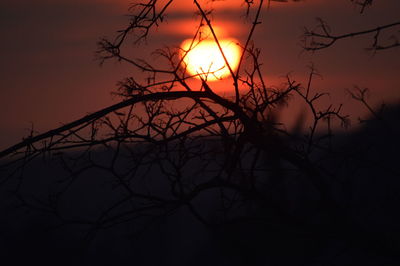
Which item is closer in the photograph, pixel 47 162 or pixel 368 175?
pixel 47 162

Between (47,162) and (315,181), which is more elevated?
(47,162)

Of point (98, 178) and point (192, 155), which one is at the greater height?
point (98, 178)

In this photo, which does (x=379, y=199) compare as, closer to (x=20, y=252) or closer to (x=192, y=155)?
(x=192, y=155)

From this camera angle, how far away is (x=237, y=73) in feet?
20.3

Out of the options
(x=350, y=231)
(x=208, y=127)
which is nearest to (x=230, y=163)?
(x=208, y=127)

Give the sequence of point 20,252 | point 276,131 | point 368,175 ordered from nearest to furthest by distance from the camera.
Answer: point 276,131 → point 368,175 → point 20,252

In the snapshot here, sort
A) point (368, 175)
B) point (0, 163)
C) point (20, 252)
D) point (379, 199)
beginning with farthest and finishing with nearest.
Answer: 1. point (20, 252)
2. point (368, 175)
3. point (379, 199)
4. point (0, 163)

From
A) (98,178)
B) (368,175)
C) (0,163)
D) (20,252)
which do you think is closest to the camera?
(0,163)

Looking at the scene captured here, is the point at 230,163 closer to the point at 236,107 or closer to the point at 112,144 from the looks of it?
the point at 236,107

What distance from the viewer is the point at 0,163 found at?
5.96 m

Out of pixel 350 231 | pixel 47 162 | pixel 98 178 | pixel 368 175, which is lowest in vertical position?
pixel 350 231

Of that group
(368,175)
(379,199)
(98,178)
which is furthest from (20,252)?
(379,199)

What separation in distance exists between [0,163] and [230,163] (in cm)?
207

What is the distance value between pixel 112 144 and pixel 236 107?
1183 mm
